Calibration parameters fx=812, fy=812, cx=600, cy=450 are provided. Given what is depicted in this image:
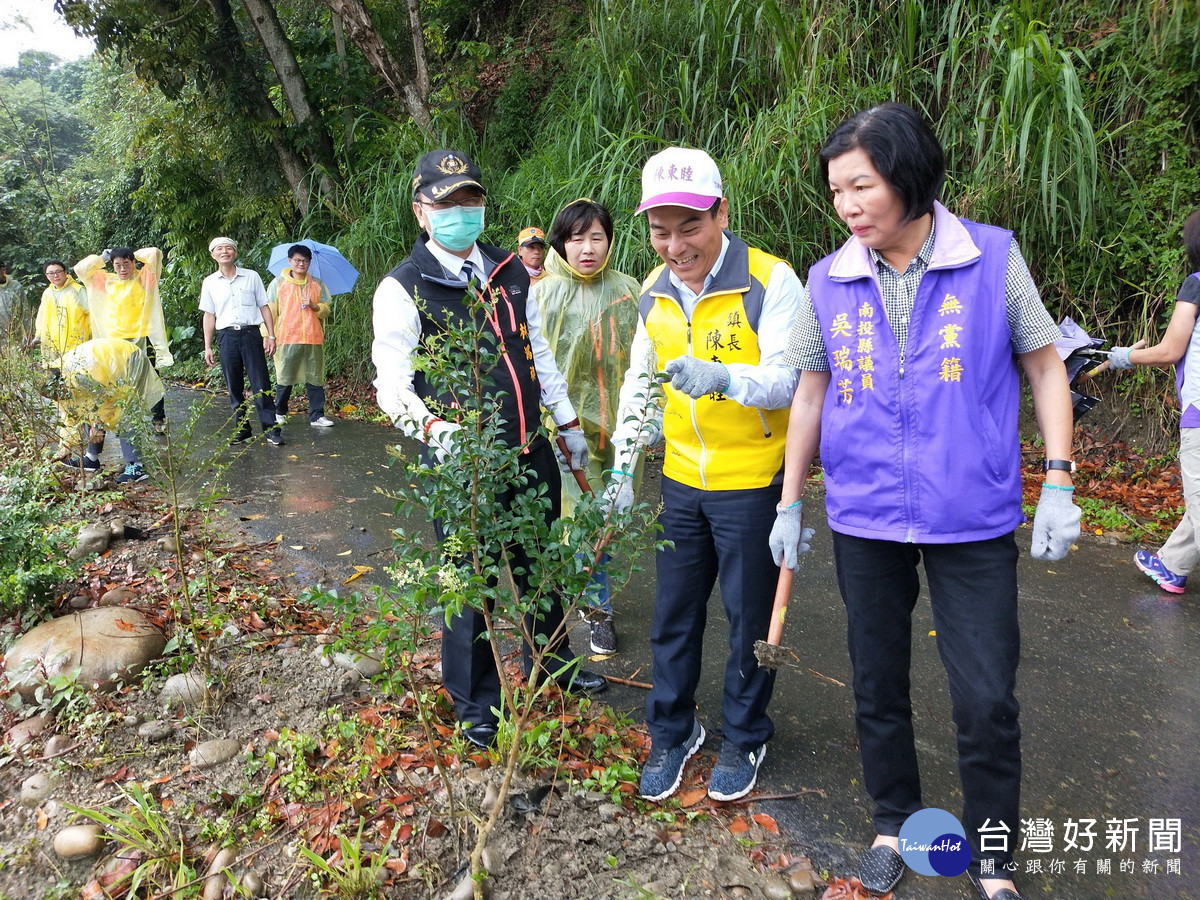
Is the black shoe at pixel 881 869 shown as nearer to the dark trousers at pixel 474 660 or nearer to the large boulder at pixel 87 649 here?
the dark trousers at pixel 474 660

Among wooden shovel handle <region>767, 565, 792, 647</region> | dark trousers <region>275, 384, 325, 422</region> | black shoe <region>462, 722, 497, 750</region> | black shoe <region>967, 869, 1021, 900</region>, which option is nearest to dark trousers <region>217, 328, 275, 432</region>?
dark trousers <region>275, 384, 325, 422</region>

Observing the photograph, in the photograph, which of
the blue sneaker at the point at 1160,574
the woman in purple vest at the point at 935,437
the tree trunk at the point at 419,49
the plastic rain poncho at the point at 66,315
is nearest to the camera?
the woman in purple vest at the point at 935,437

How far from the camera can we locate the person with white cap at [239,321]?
7.94 metres

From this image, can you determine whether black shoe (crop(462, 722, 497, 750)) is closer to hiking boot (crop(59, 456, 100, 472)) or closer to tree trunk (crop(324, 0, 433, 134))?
hiking boot (crop(59, 456, 100, 472))

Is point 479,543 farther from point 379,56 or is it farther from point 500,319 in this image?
point 379,56

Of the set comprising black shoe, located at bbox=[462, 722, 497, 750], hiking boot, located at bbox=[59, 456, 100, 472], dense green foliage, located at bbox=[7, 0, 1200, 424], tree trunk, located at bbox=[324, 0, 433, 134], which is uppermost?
tree trunk, located at bbox=[324, 0, 433, 134]

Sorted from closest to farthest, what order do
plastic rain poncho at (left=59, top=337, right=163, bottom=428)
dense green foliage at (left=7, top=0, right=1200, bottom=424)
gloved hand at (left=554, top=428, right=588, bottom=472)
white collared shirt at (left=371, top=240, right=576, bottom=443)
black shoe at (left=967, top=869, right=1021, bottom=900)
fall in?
black shoe at (left=967, top=869, right=1021, bottom=900)
white collared shirt at (left=371, top=240, right=576, bottom=443)
gloved hand at (left=554, top=428, right=588, bottom=472)
plastic rain poncho at (left=59, top=337, right=163, bottom=428)
dense green foliage at (left=7, top=0, right=1200, bottom=424)

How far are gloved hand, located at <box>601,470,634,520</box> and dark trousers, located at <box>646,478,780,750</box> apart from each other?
0.45ft

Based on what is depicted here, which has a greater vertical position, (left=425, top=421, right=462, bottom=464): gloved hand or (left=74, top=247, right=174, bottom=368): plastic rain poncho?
(left=74, top=247, right=174, bottom=368): plastic rain poncho

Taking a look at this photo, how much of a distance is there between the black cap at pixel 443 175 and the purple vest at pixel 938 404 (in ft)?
4.38

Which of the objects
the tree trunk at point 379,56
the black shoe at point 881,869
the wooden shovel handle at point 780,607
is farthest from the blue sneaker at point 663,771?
the tree trunk at point 379,56

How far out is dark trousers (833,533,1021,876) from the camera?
2008mm

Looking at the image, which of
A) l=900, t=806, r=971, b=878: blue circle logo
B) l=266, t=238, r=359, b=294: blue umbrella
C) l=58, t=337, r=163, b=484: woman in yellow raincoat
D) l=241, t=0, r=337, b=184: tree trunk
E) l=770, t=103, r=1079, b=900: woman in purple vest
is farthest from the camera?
l=241, t=0, r=337, b=184: tree trunk

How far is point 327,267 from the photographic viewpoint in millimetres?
8641
